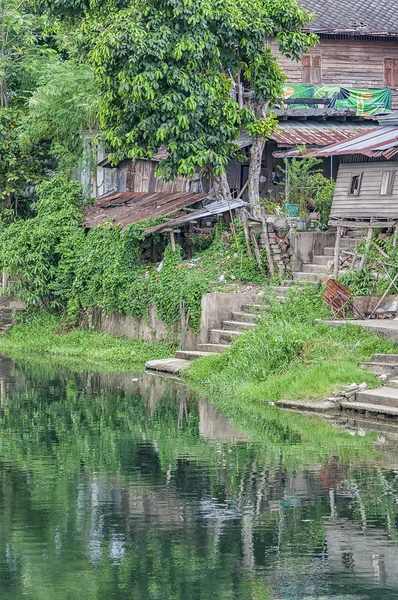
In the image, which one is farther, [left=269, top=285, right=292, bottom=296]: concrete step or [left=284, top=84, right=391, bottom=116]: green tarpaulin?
[left=284, top=84, right=391, bottom=116]: green tarpaulin

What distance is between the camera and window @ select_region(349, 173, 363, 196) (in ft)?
82.7

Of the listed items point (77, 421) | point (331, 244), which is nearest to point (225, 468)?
point (77, 421)

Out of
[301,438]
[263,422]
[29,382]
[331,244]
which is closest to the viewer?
[301,438]

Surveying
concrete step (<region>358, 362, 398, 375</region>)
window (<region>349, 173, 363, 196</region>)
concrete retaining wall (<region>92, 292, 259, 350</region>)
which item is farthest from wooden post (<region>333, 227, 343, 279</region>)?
concrete step (<region>358, 362, 398, 375</region>)

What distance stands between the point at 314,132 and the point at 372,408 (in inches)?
558

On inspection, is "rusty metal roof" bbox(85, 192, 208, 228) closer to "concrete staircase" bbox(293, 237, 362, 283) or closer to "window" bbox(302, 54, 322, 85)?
"concrete staircase" bbox(293, 237, 362, 283)

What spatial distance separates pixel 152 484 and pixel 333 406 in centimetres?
548

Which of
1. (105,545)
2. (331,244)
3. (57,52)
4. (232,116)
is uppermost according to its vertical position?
(57,52)

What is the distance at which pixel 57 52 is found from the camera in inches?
1506

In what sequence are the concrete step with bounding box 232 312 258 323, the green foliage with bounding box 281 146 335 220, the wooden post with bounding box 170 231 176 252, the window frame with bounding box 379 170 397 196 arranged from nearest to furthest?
1. the concrete step with bounding box 232 312 258 323
2. the window frame with bounding box 379 170 397 196
3. the green foliage with bounding box 281 146 335 220
4. the wooden post with bounding box 170 231 176 252

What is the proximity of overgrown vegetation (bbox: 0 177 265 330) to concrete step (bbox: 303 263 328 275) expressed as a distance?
109 cm

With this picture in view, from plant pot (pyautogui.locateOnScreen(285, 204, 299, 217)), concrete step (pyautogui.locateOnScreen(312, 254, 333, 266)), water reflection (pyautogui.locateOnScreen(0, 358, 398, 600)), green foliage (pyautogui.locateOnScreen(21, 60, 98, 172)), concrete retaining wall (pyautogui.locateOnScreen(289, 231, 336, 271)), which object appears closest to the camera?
water reflection (pyautogui.locateOnScreen(0, 358, 398, 600))

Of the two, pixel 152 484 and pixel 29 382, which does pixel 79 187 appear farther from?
pixel 152 484

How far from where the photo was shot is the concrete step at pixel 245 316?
78.2ft
